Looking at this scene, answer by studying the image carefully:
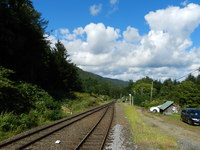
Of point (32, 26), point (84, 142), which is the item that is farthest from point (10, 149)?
point (32, 26)

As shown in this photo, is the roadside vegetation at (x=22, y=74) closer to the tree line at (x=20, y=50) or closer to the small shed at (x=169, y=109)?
the tree line at (x=20, y=50)

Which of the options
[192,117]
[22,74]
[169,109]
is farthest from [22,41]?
[169,109]

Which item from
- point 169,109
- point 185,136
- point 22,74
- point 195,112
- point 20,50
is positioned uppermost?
point 20,50

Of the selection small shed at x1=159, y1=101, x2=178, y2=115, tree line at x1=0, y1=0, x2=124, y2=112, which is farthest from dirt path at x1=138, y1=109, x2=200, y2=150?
small shed at x1=159, y1=101, x2=178, y2=115

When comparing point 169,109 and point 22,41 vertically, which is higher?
point 22,41

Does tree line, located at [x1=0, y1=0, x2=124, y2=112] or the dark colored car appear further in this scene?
the dark colored car

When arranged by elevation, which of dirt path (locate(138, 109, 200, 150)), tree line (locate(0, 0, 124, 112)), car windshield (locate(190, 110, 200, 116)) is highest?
tree line (locate(0, 0, 124, 112))

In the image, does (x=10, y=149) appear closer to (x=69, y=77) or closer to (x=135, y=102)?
(x=69, y=77)

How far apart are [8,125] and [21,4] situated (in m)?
17.4

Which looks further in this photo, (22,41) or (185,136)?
(22,41)

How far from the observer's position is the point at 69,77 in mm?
45281

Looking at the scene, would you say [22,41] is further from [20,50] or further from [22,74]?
[22,74]

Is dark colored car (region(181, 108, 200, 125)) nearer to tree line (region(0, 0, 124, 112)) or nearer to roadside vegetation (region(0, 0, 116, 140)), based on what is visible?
roadside vegetation (region(0, 0, 116, 140))

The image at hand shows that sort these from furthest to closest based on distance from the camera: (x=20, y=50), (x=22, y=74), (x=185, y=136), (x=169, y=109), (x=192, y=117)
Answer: (x=169, y=109), (x=22, y=74), (x=20, y=50), (x=192, y=117), (x=185, y=136)
